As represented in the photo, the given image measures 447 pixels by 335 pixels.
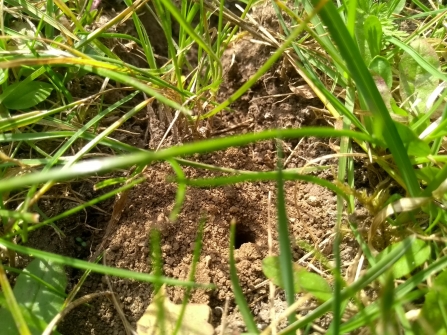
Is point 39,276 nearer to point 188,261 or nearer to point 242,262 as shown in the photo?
point 188,261

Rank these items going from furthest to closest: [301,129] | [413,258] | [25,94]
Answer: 1. [25,94]
2. [413,258]
3. [301,129]

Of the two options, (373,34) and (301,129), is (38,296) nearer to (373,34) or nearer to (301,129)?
(301,129)

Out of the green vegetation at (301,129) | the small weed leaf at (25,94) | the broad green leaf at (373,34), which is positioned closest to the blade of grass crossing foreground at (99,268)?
the green vegetation at (301,129)

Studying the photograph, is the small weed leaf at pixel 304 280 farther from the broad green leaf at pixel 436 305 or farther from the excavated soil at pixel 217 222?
the broad green leaf at pixel 436 305

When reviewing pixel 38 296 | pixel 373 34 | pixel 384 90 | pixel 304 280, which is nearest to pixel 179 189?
pixel 304 280

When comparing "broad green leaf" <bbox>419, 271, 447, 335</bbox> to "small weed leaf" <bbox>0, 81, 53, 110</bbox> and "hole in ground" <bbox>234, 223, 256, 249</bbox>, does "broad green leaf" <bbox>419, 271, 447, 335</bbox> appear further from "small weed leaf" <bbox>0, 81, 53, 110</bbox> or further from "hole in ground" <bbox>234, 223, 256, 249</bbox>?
"small weed leaf" <bbox>0, 81, 53, 110</bbox>

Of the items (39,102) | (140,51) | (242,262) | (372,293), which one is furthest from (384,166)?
(39,102)
